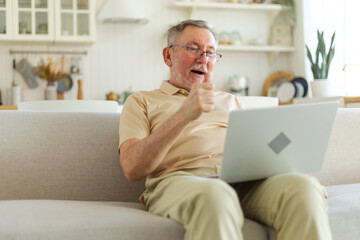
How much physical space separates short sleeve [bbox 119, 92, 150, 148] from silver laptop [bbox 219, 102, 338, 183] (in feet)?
1.27

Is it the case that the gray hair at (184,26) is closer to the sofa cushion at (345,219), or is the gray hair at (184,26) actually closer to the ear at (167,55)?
the ear at (167,55)

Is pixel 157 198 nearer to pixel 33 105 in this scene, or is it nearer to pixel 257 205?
pixel 257 205

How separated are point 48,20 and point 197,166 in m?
3.56

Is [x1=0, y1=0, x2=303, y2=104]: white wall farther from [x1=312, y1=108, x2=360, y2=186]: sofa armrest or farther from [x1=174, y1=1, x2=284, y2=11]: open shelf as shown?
[x1=312, y1=108, x2=360, y2=186]: sofa armrest

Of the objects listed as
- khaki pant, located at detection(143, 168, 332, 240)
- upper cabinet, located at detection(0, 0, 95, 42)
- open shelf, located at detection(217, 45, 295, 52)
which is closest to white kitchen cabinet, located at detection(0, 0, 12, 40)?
upper cabinet, located at detection(0, 0, 95, 42)

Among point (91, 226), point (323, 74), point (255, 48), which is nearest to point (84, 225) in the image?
point (91, 226)

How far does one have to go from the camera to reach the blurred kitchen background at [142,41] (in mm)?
4770

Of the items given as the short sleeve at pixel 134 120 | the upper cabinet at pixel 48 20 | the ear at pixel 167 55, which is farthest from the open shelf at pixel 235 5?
the short sleeve at pixel 134 120

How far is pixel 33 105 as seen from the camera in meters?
2.58

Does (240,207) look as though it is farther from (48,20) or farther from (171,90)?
(48,20)

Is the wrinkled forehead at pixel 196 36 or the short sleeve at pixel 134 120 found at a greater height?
the wrinkled forehead at pixel 196 36

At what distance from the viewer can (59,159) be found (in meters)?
2.02

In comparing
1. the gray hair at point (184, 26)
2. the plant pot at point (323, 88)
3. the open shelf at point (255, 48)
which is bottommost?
the plant pot at point (323, 88)

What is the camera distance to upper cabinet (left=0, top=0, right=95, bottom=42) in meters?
4.75
